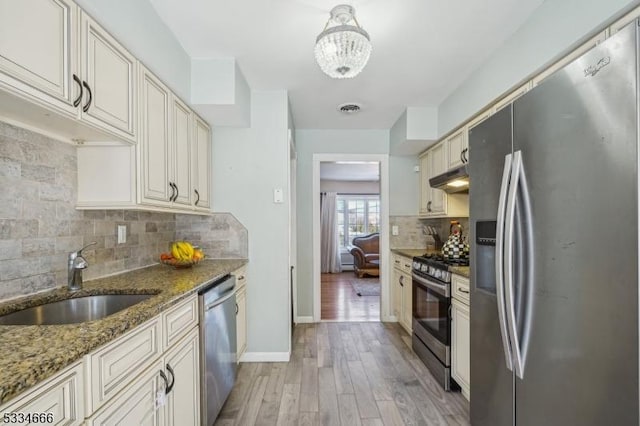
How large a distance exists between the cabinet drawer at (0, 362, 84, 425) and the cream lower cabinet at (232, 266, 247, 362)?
1537mm

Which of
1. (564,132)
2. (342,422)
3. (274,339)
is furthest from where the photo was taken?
(274,339)

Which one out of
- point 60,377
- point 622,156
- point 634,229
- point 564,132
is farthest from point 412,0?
point 60,377

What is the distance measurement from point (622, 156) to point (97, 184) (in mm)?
2147

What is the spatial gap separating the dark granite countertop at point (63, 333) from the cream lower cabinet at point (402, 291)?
2295 millimetres

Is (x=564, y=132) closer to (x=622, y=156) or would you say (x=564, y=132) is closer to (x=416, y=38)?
(x=622, y=156)

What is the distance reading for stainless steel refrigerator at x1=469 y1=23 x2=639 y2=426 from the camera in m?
0.86

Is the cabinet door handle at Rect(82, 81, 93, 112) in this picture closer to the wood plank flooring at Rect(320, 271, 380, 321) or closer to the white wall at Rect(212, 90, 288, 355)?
the white wall at Rect(212, 90, 288, 355)

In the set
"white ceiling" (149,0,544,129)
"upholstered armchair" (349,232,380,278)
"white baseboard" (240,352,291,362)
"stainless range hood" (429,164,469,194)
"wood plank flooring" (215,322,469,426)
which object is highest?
"white ceiling" (149,0,544,129)

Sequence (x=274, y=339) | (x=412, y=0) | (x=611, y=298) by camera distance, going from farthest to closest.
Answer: (x=274, y=339) → (x=412, y=0) → (x=611, y=298)

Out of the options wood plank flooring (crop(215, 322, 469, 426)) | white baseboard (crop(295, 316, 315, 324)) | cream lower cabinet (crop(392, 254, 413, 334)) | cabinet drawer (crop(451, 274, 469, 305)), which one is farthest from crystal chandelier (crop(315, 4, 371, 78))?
white baseboard (crop(295, 316, 315, 324))

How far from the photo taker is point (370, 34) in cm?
200

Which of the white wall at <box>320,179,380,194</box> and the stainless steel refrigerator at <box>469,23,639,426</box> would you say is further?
the white wall at <box>320,179,380,194</box>

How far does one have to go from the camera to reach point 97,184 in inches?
66.4

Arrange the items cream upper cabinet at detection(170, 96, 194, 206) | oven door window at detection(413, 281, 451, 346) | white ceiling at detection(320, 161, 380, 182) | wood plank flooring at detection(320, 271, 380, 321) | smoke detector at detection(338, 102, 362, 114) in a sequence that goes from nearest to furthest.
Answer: cream upper cabinet at detection(170, 96, 194, 206) → oven door window at detection(413, 281, 451, 346) → smoke detector at detection(338, 102, 362, 114) → wood plank flooring at detection(320, 271, 380, 321) → white ceiling at detection(320, 161, 380, 182)
